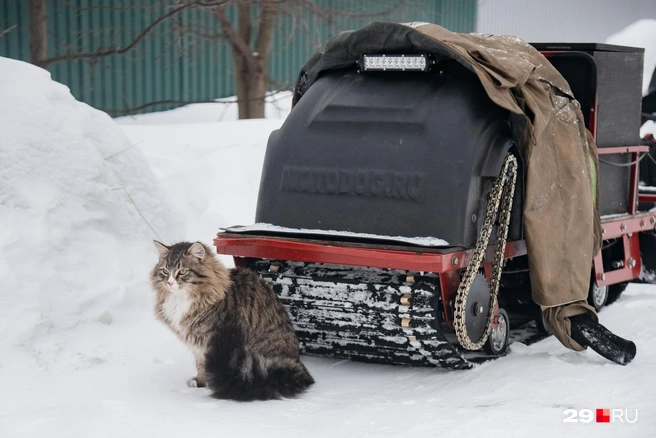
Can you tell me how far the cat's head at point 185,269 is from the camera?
4.23m

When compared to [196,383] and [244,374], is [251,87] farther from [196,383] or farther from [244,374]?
[244,374]

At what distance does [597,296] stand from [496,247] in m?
1.84

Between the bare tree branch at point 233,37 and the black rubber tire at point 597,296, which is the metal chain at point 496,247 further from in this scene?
the bare tree branch at point 233,37

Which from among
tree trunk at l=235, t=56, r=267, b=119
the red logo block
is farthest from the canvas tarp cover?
tree trunk at l=235, t=56, r=267, b=119

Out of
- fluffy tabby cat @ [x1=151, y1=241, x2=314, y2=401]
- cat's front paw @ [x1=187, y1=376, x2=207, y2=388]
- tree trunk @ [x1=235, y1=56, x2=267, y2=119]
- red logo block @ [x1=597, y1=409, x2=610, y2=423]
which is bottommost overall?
cat's front paw @ [x1=187, y1=376, x2=207, y2=388]

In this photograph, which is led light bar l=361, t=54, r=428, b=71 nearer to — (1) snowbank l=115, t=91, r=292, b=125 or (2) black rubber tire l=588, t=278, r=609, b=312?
(2) black rubber tire l=588, t=278, r=609, b=312

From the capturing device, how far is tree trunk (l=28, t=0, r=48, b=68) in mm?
7336

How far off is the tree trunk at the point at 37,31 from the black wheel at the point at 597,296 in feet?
17.0

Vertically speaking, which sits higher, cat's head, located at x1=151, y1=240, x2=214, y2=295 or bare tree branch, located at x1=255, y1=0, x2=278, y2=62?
bare tree branch, located at x1=255, y1=0, x2=278, y2=62

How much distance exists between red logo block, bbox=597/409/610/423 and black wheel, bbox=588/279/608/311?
6.71 feet

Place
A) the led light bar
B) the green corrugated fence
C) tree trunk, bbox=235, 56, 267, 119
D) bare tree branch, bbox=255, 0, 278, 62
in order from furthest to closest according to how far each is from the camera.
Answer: tree trunk, bbox=235, 56, 267, 119 → the green corrugated fence → bare tree branch, bbox=255, 0, 278, 62 → the led light bar

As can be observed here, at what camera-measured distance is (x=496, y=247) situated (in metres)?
4.53

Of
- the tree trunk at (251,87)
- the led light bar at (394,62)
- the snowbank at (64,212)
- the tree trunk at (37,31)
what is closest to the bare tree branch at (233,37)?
the tree trunk at (251,87)

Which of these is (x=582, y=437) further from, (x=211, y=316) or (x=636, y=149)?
(x=636, y=149)
